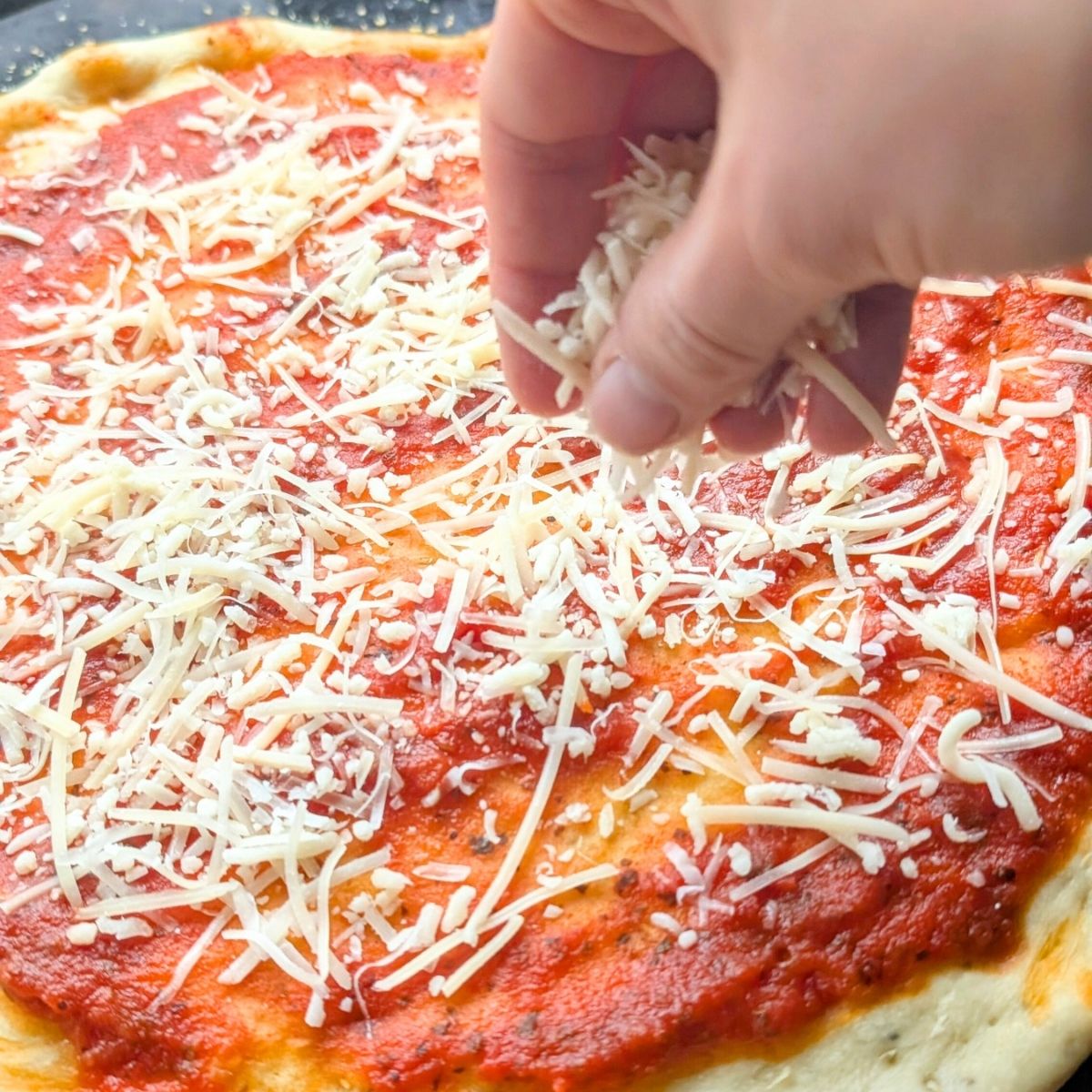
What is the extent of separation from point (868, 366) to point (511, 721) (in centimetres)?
79

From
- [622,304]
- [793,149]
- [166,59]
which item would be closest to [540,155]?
[622,304]

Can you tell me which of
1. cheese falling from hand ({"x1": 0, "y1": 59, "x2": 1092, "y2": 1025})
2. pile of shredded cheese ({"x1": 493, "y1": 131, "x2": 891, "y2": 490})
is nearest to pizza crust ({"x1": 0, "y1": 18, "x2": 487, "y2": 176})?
cheese falling from hand ({"x1": 0, "y1": 59, "x2": 1092, "y2": 1025})

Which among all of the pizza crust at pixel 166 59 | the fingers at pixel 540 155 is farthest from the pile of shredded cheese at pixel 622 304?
the pizza crust at pixel 166 59

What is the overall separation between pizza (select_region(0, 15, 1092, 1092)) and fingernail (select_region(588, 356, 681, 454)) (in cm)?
17

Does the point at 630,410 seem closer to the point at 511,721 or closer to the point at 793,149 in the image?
the point at 793,149

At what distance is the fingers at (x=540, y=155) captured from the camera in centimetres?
147

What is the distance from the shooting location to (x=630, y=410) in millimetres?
1326

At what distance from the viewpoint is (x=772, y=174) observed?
3.39ft

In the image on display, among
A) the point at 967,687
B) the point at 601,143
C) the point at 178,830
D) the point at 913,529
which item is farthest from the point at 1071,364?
the point at 178,830

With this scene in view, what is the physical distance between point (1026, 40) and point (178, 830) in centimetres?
156

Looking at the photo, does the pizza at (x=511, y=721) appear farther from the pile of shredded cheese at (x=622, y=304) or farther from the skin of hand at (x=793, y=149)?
the skin of hand at (x=793, y=149)

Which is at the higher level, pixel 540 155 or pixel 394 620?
pixel 540 155

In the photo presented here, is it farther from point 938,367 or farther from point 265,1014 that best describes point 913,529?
point 265,1014

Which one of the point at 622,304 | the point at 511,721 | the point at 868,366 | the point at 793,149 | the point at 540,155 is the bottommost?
the point at 511,721
